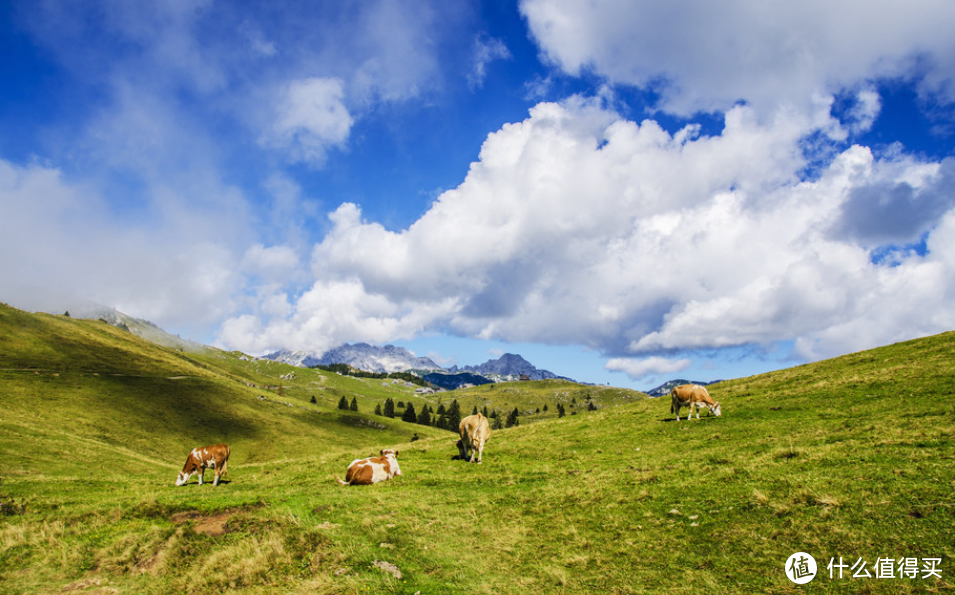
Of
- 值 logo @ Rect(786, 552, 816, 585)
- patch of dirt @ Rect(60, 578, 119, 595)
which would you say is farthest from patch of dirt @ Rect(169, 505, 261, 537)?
值 logo @ Rect(786, 552, 816, 585)

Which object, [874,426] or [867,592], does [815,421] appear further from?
[867,592]

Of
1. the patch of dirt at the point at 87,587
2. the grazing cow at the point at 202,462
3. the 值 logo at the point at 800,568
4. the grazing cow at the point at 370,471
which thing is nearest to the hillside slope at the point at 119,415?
the grazing cow at the point at 202,462

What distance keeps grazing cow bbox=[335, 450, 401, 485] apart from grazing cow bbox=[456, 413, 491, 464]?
4.74 m

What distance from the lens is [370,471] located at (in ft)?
67.4

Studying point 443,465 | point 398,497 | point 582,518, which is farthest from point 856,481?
point 443,465

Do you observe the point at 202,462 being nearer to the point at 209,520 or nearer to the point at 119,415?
the point at 209,520

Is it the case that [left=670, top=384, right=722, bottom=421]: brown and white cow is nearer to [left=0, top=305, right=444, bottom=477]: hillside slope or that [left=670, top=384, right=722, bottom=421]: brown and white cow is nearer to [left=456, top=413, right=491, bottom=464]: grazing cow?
[left=456, top=413, right=491, bottom=464]: grazing cow

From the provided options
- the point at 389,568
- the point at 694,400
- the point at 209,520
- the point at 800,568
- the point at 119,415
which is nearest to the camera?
the point at 800,568

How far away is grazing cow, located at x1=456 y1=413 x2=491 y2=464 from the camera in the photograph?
24438 mm

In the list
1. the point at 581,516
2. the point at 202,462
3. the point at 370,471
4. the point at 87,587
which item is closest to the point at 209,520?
the point at 87,587

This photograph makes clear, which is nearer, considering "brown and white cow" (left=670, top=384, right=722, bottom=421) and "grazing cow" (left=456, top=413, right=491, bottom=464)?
"grazing cow" (left=456, top=413, right=491, bottom=464)

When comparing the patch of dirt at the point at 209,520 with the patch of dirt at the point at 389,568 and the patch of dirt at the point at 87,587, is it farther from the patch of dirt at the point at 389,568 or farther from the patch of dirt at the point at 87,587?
the patch of dirt at the point at 389,568

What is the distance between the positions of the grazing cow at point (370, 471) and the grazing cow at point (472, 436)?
15.6ft

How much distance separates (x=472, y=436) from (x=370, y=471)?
21.0ft
